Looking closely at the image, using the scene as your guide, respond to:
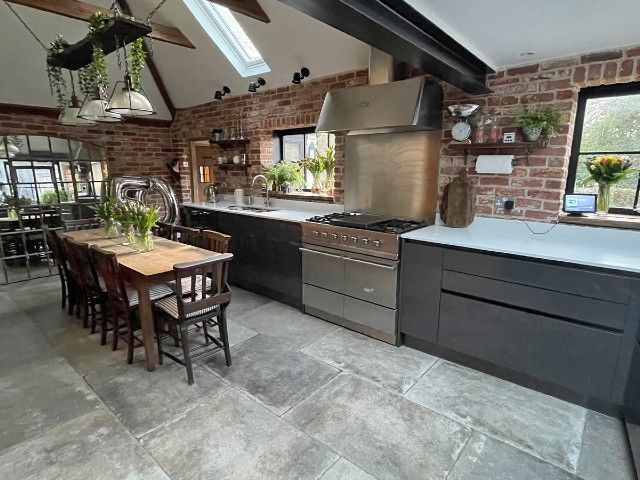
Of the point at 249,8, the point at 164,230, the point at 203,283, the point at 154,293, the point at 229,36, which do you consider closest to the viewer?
the point at 203,283

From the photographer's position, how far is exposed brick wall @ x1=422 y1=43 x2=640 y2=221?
7.40 ft

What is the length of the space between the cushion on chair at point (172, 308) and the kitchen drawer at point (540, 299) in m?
1.70

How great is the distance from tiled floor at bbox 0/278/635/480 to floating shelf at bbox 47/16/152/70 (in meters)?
2.44

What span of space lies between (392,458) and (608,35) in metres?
2.71

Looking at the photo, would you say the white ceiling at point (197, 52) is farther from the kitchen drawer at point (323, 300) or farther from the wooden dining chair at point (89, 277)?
the wooden dining chair at point (89, 277)

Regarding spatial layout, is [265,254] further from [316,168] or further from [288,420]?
[288,420]

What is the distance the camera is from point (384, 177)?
11.1 ft

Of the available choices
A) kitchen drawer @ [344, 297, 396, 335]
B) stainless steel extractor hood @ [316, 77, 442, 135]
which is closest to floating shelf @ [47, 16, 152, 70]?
stainless steel extractor hood @ [316, 77, 442, 135]

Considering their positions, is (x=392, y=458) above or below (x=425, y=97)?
below

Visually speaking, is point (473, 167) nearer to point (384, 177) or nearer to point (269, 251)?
point (384, 177)

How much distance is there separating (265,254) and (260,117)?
6.06ft

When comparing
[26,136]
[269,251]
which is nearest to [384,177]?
[269,251]

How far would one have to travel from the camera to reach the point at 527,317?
217 cm

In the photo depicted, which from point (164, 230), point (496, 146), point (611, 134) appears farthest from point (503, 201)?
point (164, 230)
